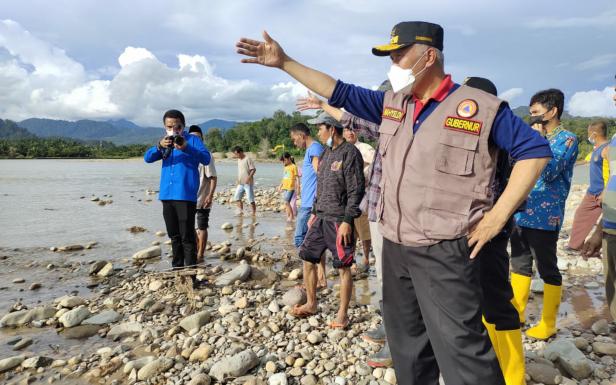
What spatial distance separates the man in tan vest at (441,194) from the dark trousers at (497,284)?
0.51 metres

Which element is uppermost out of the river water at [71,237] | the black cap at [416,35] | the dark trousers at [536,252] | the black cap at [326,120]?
the black cap at [416,35]

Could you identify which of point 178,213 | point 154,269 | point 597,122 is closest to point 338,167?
point 178,213

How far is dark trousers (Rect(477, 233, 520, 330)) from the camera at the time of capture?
7.63 ft

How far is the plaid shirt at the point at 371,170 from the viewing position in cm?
246

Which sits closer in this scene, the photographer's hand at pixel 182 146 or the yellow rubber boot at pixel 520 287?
the yellow rubber boot at pixel 520 287

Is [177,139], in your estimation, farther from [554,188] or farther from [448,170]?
[554,188]

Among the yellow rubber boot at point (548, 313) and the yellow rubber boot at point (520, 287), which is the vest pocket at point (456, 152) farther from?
the yellow rubber boot at point (548, 313)

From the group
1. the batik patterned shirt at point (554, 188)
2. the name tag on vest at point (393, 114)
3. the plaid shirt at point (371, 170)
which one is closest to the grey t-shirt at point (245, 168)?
the batik patterned shirt at point (554, 188)

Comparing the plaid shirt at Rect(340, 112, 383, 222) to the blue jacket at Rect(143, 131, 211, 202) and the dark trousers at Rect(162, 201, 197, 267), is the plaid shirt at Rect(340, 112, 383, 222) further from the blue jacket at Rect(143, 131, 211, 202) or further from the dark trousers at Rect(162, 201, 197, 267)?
the dark trousers at Rect(162, 201, 197, 267)

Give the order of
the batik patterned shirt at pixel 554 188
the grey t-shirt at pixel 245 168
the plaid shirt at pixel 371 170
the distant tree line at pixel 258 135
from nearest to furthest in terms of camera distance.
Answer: the plaid shirt at pixel 371 170, the batik patterned shirt at pixel 554 188, the grey t-shirt at pixel 245 168, the distant tree line at pixel 258 135

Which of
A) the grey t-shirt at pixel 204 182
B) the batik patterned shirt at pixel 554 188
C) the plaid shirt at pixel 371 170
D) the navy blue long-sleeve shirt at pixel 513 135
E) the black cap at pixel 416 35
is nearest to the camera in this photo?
the navy blue long-sleeve shirt at pixel 513 135

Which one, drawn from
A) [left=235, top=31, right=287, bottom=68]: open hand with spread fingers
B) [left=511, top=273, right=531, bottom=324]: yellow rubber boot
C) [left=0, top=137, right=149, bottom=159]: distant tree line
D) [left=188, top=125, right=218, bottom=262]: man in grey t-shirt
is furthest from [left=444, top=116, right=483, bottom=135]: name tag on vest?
[left=0, top=137, right=149, bottom=159]: distant tree line

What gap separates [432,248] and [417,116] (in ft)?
2.24

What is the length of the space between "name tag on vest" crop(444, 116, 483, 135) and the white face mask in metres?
0.32
